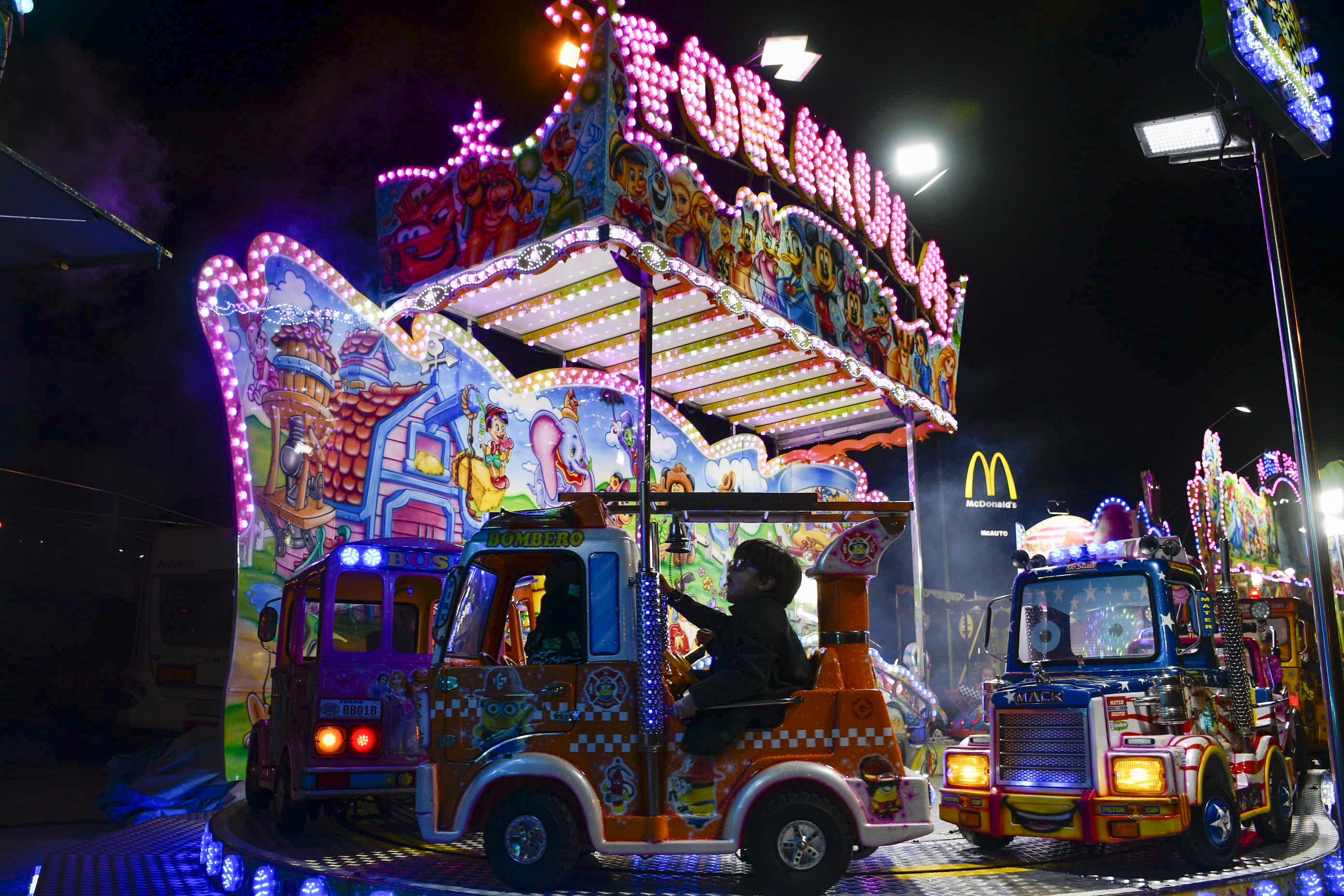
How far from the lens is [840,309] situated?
50.8ft

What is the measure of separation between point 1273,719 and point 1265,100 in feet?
16.6

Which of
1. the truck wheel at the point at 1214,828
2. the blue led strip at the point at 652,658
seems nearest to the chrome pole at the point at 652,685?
the blue led strip at the point at 652,658

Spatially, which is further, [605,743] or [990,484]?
[990,484]

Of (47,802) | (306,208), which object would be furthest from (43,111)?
(47,802)

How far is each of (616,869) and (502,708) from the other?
4.93ft

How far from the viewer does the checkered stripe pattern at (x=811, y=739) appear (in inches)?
231

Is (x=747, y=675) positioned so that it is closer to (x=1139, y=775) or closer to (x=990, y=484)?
(x=1139, y=775)

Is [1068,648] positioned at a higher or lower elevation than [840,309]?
lower

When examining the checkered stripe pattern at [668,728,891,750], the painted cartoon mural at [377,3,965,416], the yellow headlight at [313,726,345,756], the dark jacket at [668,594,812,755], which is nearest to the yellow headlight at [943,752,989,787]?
the checkered stripe pattern at [668,728,891,750]

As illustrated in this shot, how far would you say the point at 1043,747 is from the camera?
686 cm

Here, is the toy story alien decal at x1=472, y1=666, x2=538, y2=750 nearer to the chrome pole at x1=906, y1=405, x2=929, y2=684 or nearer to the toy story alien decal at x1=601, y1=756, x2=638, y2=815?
the toy story alien decal at x1=601, y1=756, x2=638, y2=815

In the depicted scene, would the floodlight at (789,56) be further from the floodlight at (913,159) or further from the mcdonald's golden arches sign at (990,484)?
the mcdonald's golden arches sign at (990,484)

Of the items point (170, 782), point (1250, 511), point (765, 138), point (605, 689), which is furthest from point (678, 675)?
point (1250, 511)

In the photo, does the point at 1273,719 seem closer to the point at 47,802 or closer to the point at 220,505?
the point at 47,802
